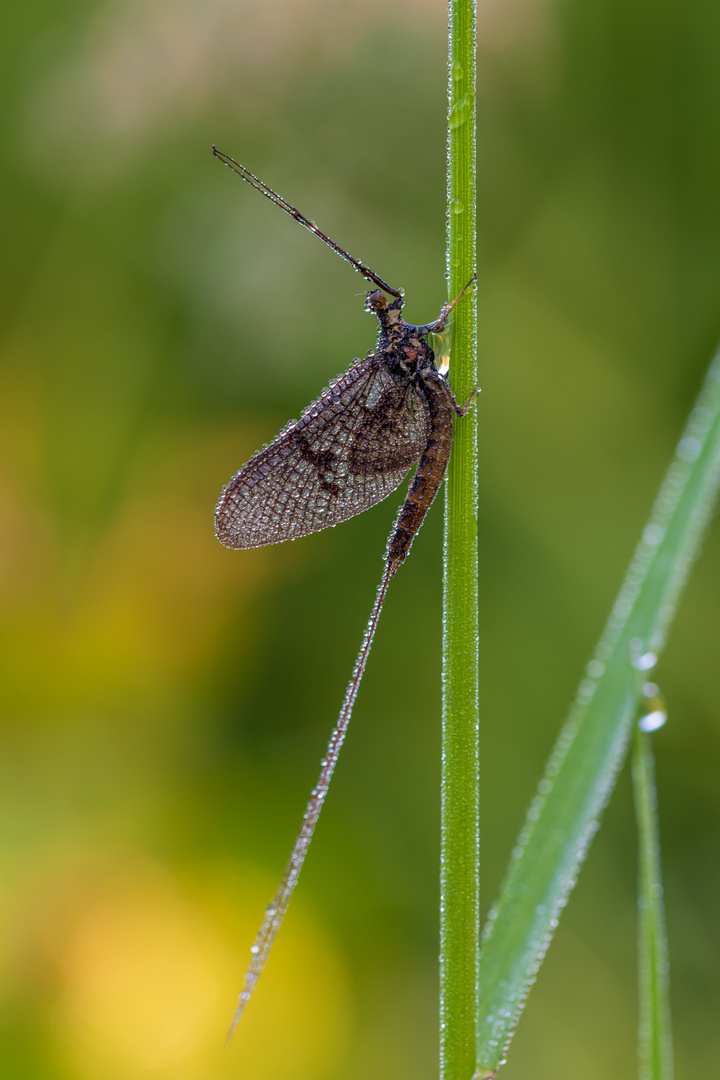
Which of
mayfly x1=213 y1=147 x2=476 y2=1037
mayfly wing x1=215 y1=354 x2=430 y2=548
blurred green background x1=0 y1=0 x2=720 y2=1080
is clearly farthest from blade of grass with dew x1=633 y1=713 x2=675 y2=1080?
blurred green background x1=0 y1=0 x2=720 y2=1080

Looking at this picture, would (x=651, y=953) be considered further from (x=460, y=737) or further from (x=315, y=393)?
(x=315, y=393)

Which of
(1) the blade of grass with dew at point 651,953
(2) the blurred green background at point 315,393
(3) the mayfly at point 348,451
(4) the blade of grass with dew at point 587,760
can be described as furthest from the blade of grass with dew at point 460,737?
(2) the blurred green background at point 315,393

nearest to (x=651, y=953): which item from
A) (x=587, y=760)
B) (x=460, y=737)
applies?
(x=587, y=760)

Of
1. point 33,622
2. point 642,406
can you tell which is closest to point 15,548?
point 33,622

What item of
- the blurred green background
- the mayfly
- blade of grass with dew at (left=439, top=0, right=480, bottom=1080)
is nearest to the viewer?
blade of grass with dew at (left=439, top=0, right=480, bottom=1080)

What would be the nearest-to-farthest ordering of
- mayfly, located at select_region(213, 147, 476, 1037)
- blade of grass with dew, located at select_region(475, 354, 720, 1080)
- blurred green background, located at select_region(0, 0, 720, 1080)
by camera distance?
blade of grass with dew, located at select_region(475, 354, 720, 1080), mayfly, located at select_region(213, 147, 476, 1037), blurred green background, located at select_region(0, 0, 720, 1080)

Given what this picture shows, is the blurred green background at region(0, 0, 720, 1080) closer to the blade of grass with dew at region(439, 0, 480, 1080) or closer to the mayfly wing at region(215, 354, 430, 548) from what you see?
the mayfly wing at region(215, 354, 430, 548)

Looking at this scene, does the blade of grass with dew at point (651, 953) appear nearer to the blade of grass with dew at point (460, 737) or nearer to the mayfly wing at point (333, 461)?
the blade of grass with dew at point (460, 737)

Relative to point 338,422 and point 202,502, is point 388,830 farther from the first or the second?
point 338,422
